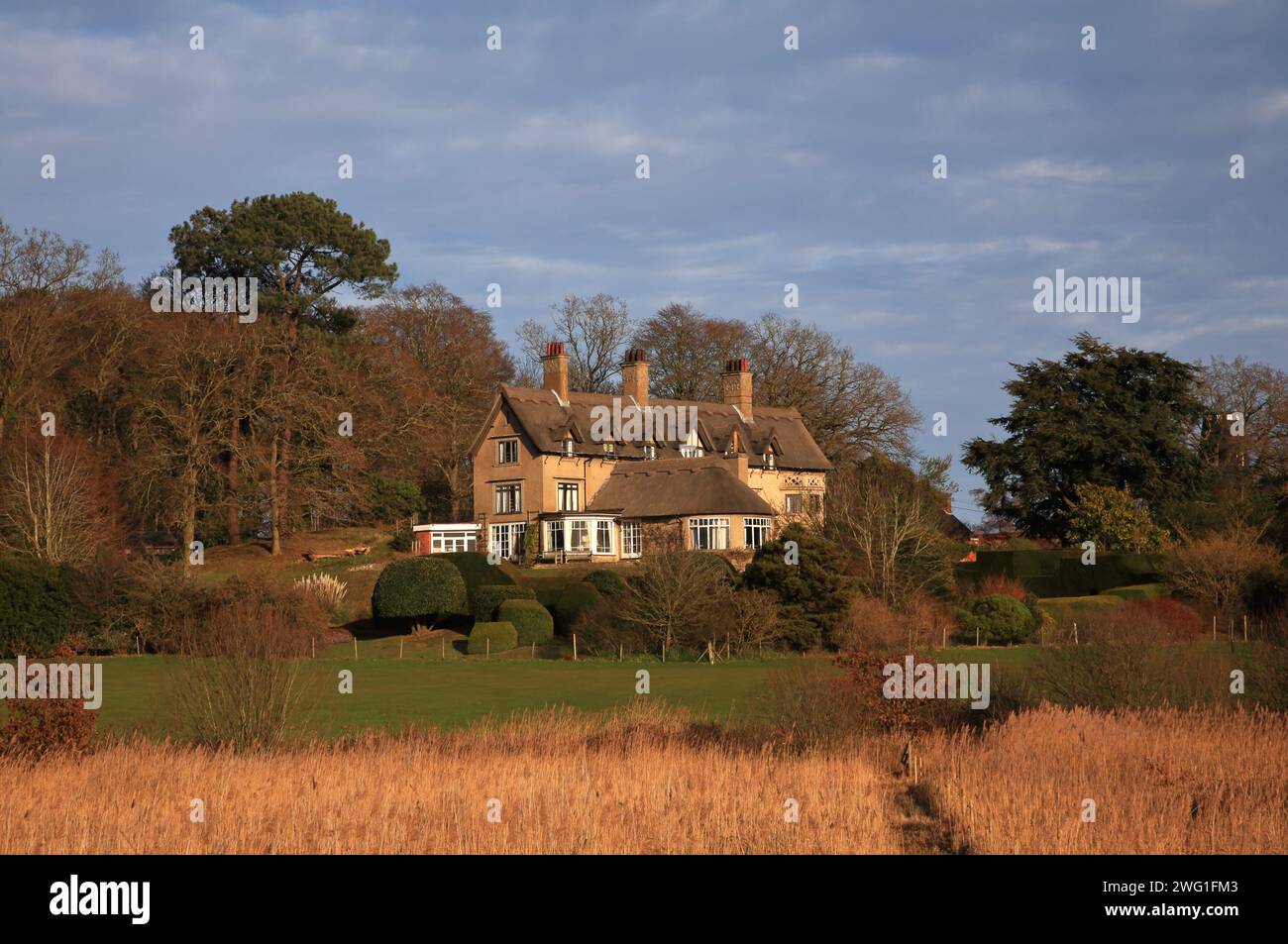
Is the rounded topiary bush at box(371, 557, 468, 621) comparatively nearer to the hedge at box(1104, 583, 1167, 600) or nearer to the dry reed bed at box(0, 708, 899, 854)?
the hedge at box(1104, 583, 1167, 600)

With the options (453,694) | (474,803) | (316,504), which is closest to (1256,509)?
(453,694)

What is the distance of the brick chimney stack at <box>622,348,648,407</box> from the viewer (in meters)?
67.1

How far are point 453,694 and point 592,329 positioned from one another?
2195 inches

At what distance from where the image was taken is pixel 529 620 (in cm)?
4178

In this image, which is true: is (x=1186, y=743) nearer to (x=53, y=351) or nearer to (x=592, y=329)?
(x=53, y=351)

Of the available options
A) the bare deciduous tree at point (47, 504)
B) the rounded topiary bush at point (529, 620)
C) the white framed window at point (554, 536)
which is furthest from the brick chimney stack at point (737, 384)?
the bare deciduous tree at point (47, 504)

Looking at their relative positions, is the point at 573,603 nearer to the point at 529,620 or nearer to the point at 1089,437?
the point at 529,620

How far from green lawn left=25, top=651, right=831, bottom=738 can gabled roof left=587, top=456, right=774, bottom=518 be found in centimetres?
2038

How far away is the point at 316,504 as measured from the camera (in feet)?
186

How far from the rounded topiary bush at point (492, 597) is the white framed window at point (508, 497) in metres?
18.7

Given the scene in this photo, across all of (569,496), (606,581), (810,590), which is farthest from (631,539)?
(810,590)

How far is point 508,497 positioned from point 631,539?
6.70 metres

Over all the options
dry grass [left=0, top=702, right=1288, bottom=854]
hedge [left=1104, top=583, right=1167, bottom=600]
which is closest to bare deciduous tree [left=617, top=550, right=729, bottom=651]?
hedge [left=1104, top=583, right=1167, bottom=600]
